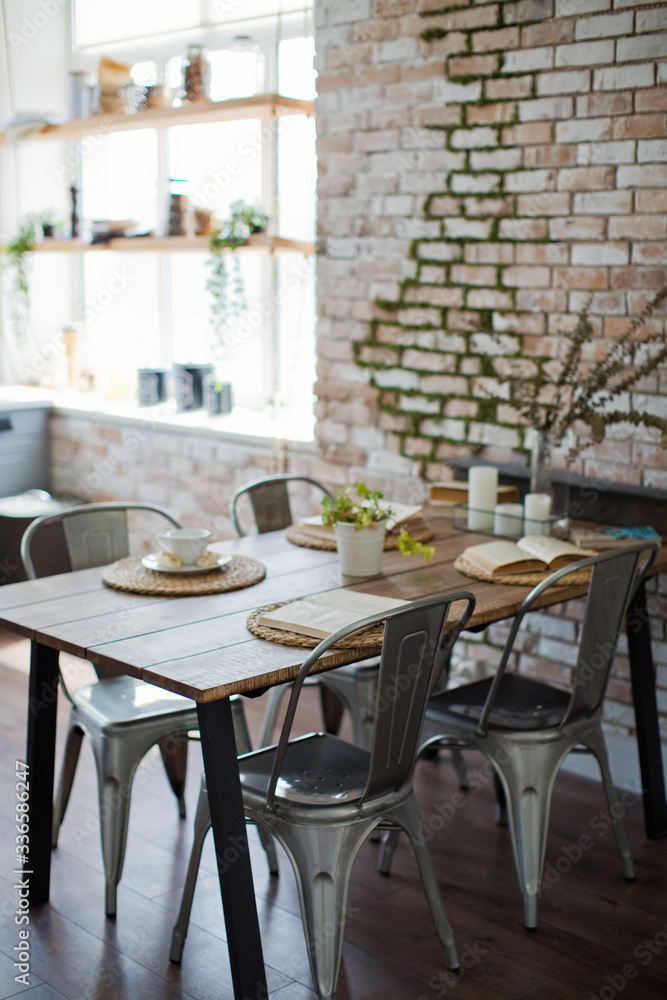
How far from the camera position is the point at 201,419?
4480 mm

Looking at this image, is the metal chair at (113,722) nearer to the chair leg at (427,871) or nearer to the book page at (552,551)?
the chair leg at (427,871)

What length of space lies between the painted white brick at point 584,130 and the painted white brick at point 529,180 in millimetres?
106

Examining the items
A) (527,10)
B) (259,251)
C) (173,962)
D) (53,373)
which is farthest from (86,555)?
(53,373)

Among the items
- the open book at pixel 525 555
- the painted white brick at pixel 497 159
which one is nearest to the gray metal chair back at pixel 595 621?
the open book at pixel 525 555

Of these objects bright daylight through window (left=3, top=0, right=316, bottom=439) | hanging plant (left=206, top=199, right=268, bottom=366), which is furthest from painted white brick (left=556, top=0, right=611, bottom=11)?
hanging plant (left=206, top=199, right=268, bottom=366)

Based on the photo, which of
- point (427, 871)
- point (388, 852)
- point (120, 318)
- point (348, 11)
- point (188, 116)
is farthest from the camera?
point (120, 318)

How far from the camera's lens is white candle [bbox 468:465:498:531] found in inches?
116

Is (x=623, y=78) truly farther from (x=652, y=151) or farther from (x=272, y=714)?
(x=272, y=714)

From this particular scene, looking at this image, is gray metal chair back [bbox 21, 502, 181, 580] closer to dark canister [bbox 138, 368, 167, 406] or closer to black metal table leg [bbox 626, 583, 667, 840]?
black metal table leg [bbox 626, 583, 667, 840]

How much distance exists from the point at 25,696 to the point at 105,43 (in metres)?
3.06

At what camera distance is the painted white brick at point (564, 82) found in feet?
9.97

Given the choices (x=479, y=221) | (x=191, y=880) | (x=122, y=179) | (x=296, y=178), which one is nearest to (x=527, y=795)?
(x=191, y=880)

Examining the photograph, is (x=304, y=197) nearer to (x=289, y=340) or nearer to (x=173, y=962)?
(x=289, y=340)

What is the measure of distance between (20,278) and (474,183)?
2.68m
